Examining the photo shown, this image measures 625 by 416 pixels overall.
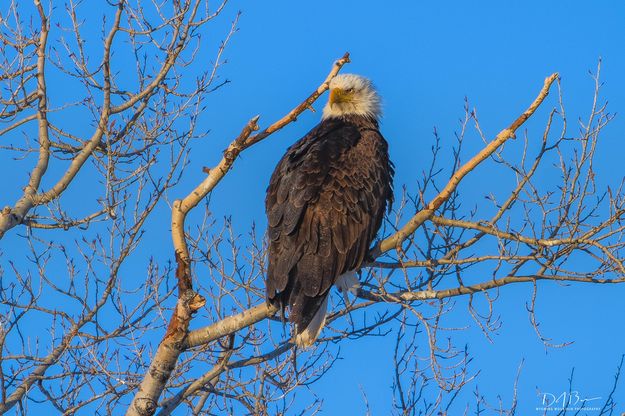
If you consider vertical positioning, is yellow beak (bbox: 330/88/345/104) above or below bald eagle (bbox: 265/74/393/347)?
above

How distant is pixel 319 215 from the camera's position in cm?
703

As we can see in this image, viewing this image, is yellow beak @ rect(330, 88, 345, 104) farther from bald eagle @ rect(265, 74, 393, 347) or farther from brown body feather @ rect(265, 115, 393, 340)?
brown body feather @ rect(265, 115, 393, 340)

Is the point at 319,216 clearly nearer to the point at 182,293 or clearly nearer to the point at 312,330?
the point at 312,330

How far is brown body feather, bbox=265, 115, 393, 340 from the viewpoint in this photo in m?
6.80

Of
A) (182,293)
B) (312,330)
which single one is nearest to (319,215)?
(312,330)

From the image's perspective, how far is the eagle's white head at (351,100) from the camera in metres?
8.34

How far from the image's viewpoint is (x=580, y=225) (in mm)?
6203

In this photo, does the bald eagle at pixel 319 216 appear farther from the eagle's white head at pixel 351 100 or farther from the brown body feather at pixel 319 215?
the eagle's white head at pixel 351 100

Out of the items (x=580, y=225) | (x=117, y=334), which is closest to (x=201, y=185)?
(x=117, y=334)

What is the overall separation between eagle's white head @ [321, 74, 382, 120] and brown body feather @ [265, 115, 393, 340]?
2.60 ft

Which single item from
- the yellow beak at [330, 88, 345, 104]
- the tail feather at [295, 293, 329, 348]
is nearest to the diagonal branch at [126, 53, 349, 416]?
the tail feather at [295, 293, 329, 348]

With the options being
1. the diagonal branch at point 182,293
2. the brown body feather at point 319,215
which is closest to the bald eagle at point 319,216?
the brown body feather at point 319,215

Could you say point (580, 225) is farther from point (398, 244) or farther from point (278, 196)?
point (278, 196)

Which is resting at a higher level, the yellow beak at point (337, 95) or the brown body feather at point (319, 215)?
the yellow beak at point (337, 95)
